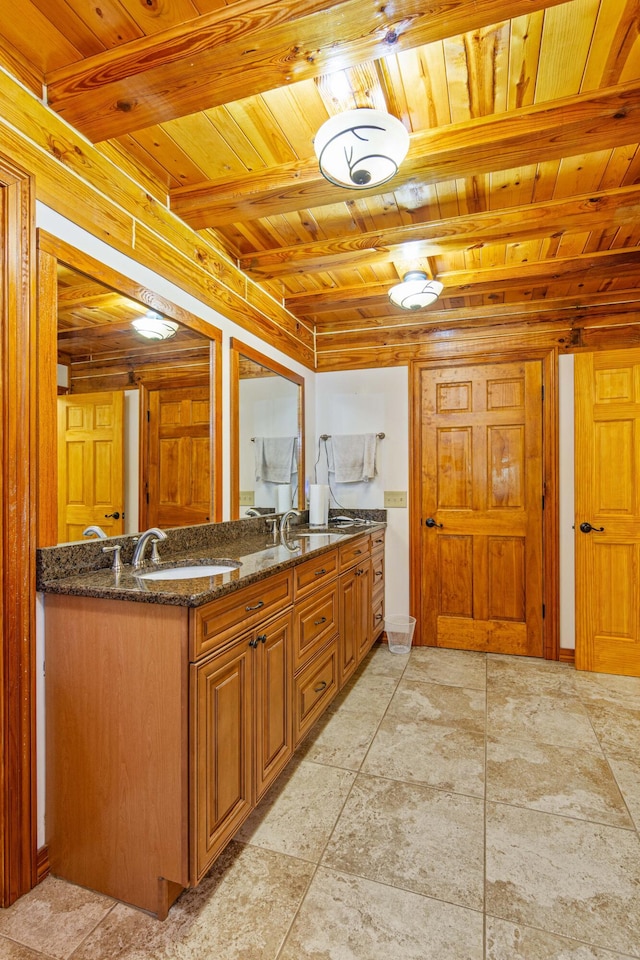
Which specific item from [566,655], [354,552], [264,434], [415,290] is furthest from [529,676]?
[415,290]

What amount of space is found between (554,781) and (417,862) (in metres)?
0.76

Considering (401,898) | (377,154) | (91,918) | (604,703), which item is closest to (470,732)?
(604,703)

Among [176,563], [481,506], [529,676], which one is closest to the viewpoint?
[176,563]

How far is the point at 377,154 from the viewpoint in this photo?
1574 millimetres

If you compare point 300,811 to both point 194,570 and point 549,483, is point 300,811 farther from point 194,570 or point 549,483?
point 549,483

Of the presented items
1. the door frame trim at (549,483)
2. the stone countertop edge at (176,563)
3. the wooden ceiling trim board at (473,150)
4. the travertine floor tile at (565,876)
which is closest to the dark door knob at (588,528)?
the door frame trim at (549,483)

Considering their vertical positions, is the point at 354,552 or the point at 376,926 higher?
the point at 354,552

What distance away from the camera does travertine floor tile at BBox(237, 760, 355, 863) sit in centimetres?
158

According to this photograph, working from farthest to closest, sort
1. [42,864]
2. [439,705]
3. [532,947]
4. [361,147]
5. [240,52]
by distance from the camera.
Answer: [439,705] → [361,147] → [42,864] → [240,52] → [532,947]

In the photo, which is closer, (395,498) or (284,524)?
(284,524)

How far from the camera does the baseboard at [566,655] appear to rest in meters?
3.18

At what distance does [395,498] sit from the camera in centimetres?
360

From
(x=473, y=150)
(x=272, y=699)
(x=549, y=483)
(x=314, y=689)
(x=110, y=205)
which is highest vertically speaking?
(x=473, y=150)

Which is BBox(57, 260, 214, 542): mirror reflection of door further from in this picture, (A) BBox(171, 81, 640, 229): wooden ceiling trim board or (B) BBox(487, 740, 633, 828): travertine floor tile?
(B) BBox(487, 740, 633, 828): travertine floor tile
